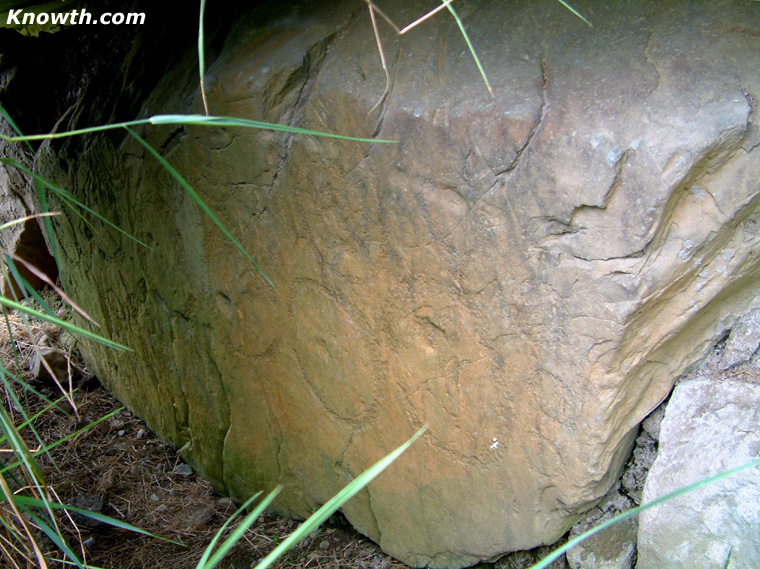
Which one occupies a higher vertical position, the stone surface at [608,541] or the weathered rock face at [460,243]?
the weathered rock face at [460,243]

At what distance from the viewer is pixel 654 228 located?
108 cm

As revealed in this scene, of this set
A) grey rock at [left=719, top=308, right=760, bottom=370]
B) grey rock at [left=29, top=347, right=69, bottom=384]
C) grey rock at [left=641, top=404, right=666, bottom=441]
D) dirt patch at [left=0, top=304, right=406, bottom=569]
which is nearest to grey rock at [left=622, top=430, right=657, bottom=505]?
grey rock at [left=641, top=404, right=666, bottom=441]

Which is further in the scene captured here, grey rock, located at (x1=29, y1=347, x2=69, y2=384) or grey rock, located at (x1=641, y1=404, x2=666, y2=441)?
grey rock, located at (x1=29, y1=347, x2=69, y2=384)

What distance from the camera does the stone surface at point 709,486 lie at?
1164 millimetres

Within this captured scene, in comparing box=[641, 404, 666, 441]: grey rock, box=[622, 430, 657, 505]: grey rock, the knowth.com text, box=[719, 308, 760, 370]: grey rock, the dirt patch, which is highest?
the knowth.com text

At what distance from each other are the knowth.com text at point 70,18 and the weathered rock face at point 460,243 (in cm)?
42

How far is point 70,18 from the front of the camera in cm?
214

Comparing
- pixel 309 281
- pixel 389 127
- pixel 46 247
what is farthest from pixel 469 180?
pixel 46 247

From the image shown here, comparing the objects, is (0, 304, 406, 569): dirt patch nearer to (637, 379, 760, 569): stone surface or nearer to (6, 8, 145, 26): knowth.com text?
(637, 379, 760, 569): stone surface

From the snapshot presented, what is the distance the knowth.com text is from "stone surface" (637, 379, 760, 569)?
6.59 feet

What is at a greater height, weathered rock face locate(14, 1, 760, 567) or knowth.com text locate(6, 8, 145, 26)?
knowth.com text locate(6, 8, 145, 26)

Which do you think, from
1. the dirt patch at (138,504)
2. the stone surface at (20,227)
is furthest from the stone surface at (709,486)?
the stone surface at (20,227)

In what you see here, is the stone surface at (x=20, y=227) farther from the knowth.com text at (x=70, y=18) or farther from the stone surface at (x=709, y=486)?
the stone surface at (x=709, y=486)

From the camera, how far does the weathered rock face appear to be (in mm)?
1077
